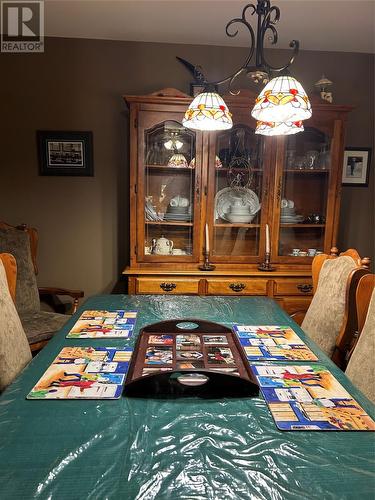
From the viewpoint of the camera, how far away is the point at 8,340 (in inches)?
51.2

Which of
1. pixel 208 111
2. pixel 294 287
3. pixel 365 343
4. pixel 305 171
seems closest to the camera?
pixel 365 343

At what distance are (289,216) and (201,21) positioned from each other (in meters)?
1.50

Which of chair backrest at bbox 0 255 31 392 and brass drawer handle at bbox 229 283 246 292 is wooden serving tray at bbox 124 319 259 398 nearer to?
chair backrest at bbox 0 255 31 392

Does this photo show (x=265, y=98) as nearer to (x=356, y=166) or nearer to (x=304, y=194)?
(x=304, y=194)

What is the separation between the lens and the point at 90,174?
2.79 m

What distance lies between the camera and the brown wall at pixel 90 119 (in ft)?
8.82

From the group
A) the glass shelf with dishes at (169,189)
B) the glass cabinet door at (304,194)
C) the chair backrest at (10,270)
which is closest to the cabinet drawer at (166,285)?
the glass shelf with dishes at (169,189)

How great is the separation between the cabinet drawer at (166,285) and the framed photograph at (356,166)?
161cm

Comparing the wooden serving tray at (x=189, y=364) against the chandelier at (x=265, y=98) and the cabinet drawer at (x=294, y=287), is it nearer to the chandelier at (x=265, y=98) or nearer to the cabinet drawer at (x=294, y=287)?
the chandelier at (x=265, y=98)

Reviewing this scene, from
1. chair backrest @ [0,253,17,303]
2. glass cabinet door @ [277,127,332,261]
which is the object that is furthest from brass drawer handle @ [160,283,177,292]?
chair backrest @ [0,253,17,303]

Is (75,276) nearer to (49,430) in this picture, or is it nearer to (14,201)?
(14,201)

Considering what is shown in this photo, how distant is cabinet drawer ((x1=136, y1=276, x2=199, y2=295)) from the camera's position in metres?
2.48

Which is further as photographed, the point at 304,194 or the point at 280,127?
the point at 304,194

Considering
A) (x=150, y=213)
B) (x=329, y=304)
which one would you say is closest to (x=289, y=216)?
(x=150, y=213)
